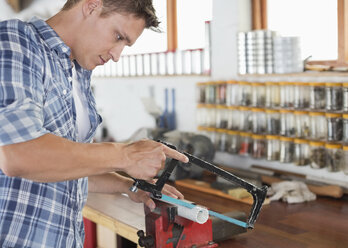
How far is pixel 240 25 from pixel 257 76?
1.36ft

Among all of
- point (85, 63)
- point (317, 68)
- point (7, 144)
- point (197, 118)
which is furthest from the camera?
point (197, 118)

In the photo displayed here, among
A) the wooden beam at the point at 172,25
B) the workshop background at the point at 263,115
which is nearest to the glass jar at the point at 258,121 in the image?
the workshop background at the point at 263,115

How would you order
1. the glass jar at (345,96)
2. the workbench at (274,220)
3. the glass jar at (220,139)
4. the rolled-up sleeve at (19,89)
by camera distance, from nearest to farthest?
1. the rolled-up sleeve at (19,89)
2. the workbench at (274,220)
3. the glass jar at (345,96)
4. the glass jar at (220,139)

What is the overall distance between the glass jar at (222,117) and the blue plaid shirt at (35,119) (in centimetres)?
205

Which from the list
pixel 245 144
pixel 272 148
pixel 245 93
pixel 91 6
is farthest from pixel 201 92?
pixel 91 6

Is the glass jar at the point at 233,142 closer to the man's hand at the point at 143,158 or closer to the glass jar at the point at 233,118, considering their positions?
the glass jar at the point at 233,118

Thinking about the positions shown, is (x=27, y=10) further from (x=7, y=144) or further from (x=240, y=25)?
(x=7, y=144)

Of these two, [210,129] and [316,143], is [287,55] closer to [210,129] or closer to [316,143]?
[316,143]

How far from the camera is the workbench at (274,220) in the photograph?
1891 millimetres

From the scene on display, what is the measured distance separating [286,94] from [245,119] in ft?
1.32

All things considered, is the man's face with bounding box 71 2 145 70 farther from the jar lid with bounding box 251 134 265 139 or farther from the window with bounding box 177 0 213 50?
the window with bounding box 177 0 213 50

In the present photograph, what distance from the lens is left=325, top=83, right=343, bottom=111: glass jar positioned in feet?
8.30

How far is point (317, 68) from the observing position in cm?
277

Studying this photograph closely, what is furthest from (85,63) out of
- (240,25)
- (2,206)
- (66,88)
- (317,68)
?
(240,25)
